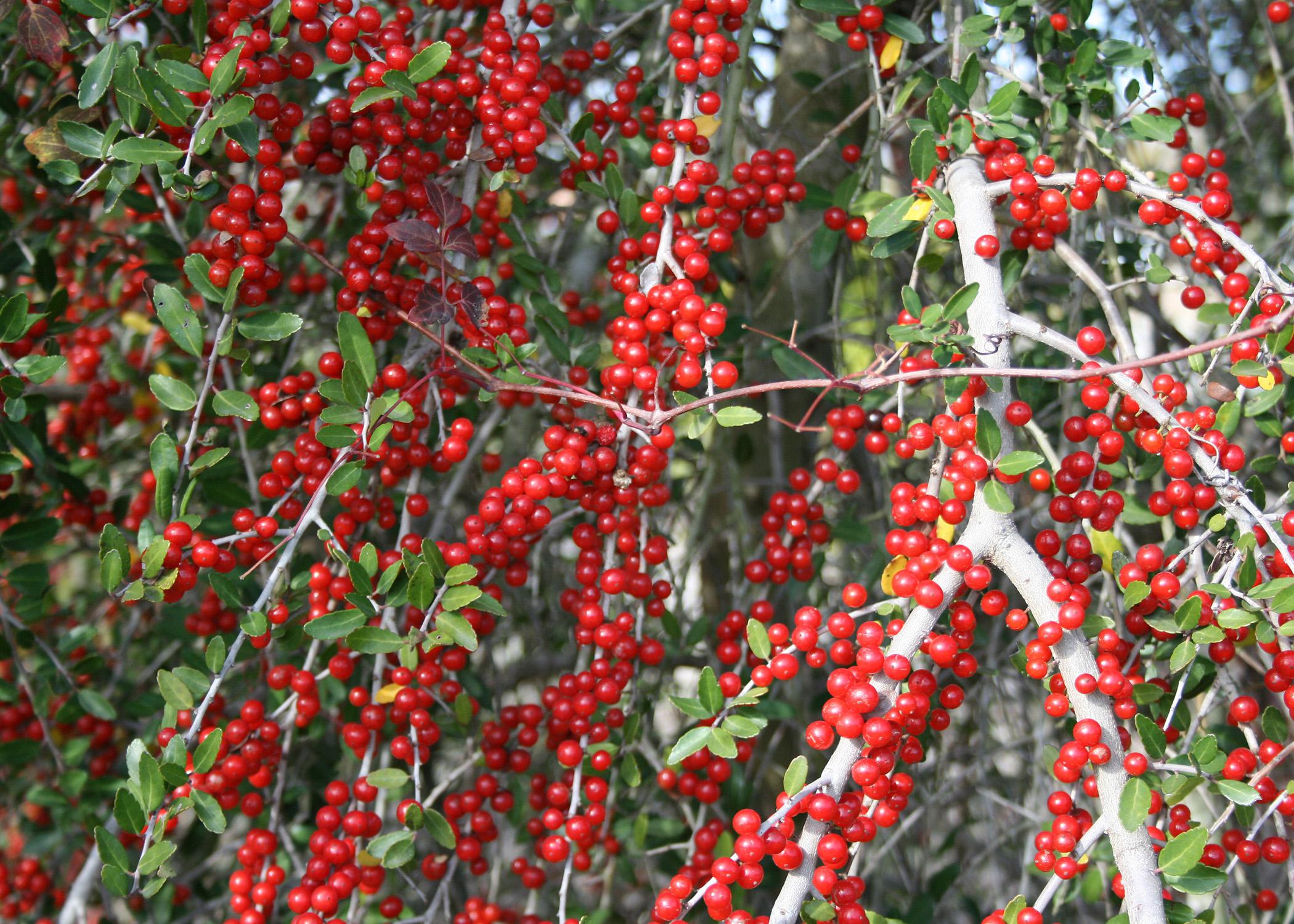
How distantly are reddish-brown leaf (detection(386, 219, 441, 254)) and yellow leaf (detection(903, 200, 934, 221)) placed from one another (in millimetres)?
624

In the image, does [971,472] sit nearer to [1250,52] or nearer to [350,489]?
[350,489]

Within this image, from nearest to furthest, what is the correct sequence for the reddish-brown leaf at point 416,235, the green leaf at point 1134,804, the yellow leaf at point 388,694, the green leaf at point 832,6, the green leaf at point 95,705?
the green leaf at point 1134,804 < the reddish-brown leaf at point 416,235 < the yellow leaf at point 388,694 < the green leaf at point 832,6 < the green leaf at point 95,705

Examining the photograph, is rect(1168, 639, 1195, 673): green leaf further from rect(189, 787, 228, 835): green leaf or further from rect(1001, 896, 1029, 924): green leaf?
rect(189, 787, 228, 835): green leaf

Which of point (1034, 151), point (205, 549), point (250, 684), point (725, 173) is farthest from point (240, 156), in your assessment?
point (1034, 151)

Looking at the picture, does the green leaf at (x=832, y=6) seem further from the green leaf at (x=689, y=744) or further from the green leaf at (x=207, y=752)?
the green leaf at (x=207, y=752)

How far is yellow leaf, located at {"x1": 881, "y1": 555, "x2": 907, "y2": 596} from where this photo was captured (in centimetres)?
120

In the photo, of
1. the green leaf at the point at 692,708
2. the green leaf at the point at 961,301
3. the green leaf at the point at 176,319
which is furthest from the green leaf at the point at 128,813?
the green leaf at the point at 961,301

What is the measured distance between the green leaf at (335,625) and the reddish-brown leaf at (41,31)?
802mm

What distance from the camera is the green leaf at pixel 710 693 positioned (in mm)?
1211

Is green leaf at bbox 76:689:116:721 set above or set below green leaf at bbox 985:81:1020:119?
below

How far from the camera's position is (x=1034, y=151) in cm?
143

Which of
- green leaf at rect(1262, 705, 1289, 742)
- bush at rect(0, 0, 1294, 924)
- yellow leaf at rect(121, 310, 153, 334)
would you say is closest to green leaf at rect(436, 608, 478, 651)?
bush at rect(0, 0, 1294, 924)

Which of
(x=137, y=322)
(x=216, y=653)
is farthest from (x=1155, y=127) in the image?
(x=137, y=322)

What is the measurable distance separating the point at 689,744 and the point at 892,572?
1.07 ft
